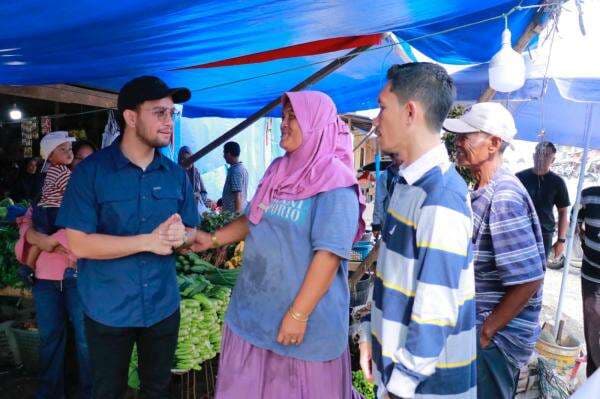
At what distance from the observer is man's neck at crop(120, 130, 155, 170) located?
222cm

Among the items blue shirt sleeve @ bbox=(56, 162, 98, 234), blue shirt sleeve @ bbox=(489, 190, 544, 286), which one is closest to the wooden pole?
blue shirt sleeve @ bbox=(489, 190, 544, 286)

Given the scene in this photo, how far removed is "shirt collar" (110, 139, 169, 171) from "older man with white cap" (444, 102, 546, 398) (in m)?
1.56

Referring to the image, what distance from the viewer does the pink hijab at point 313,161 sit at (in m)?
1.89

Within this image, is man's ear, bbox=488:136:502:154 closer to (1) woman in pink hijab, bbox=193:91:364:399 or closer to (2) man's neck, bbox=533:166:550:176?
(1) woman in pink hijab, bbox=193:91:364:399

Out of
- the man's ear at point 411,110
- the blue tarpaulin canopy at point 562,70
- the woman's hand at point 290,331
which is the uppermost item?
the blue tarpaulin canopy at point 562,70

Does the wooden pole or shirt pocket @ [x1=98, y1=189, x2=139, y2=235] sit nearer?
shirt pocket @ [x1=98, y1=189, x2=139, y2=235]

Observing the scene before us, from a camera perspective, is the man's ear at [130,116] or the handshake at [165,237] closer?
the handshake at [165,237]

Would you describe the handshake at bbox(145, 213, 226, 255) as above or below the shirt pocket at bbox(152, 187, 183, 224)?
below

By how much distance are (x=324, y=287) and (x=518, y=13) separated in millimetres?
2654

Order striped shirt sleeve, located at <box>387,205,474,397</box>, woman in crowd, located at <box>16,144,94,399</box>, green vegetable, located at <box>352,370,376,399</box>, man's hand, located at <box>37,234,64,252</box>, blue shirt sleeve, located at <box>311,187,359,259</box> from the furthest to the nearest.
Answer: green vegetable, located at <box>352,370,376,399</box>
woman in crowd, located at <box>16,144,94,399</box>
man's hand, located at <box>37,234,64,252</box>
blue shirt sleeve, located at <box>311,187,359,259</box>
striped shirt sleeve, located at <box>387,205,474,397</box>

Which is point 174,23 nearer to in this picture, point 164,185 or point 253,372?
point 164,185

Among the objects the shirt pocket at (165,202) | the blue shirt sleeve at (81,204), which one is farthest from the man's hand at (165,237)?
the blue shirt sleeve at (81,204)

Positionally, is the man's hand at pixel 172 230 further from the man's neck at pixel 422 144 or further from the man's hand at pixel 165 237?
the man's neck at pixel 422 144

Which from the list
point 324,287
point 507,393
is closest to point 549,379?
point 507,393
